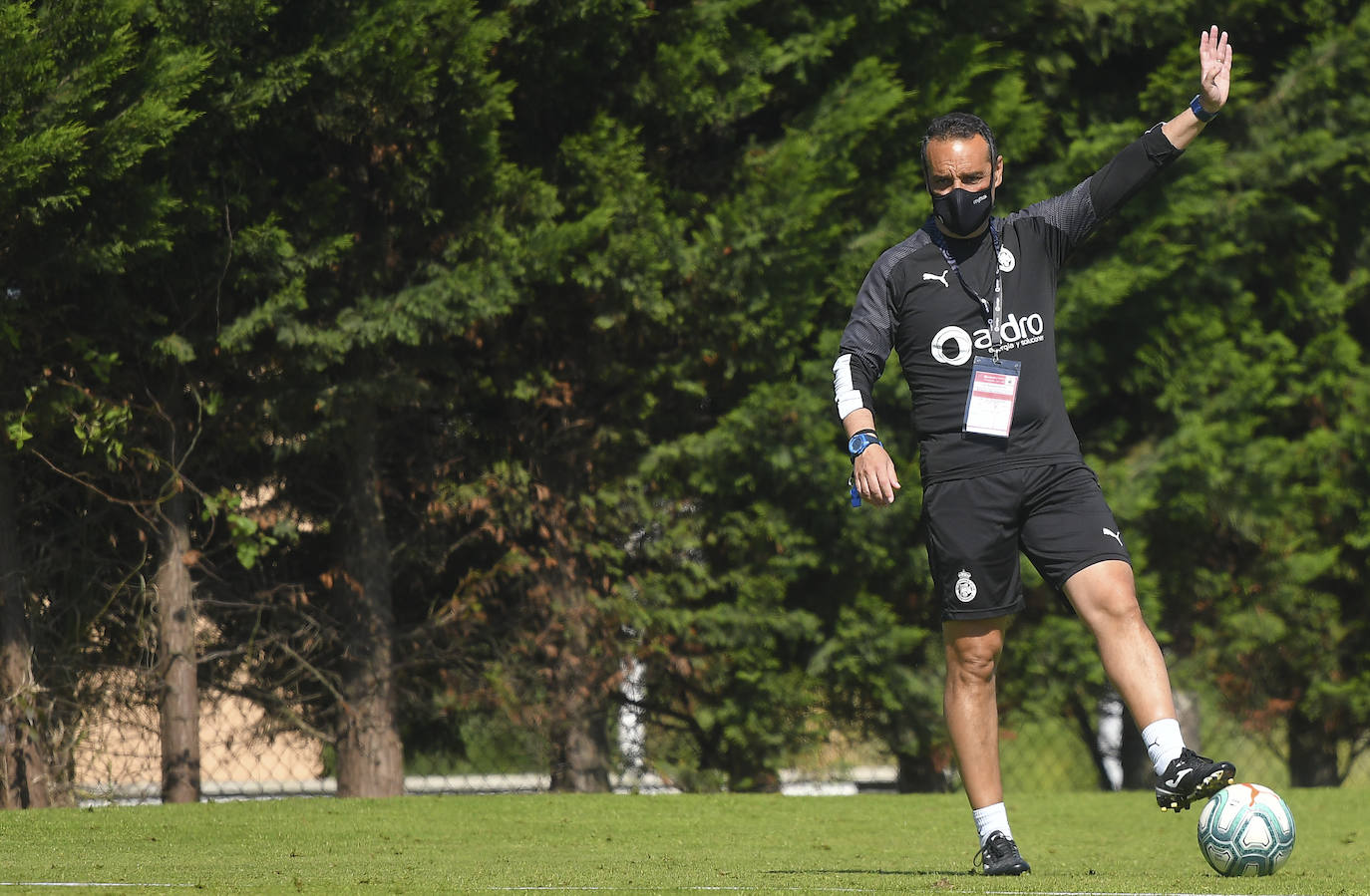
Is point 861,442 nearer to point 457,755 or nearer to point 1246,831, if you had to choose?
point 1246,831

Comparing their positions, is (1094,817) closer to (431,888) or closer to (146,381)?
(431,888)

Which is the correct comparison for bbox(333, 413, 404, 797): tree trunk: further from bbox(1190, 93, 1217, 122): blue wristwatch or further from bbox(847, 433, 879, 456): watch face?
bbox(1190, 93, 1217, 122): blue wristwatch

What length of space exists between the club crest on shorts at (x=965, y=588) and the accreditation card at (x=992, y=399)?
15.6 inches

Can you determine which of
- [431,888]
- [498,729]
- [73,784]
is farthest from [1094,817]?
[73,784]

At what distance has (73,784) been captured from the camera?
280 inches

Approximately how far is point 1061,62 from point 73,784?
21.2 feet

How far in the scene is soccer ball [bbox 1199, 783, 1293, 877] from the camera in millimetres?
4109

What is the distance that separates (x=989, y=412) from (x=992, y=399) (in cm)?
4

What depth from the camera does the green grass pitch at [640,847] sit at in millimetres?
4055

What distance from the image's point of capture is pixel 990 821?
4508 mm

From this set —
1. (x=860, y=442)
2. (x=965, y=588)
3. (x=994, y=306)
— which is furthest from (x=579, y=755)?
(x=994, y=306)

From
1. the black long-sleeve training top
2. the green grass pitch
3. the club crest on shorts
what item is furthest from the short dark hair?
the green grass pitch

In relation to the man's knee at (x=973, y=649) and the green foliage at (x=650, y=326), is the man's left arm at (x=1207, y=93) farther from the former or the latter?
the green foliage at (x=650, y=326)

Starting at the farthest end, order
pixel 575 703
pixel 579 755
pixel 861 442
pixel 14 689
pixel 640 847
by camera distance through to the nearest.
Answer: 1. pixel 579 755
2. pixel 575 703
3. pixel 14 689
4. pixel 640 847
5. pixel 861 442
